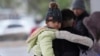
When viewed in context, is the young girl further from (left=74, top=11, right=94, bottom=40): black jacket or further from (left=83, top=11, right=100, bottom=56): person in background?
(left=74, top=11, right=94, bottom=40): black jacket

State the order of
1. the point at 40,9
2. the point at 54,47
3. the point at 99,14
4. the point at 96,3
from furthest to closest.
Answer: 1. the point at 40,9
2. the point at 96,3
3. the point at 99,14
4. the point at 54,47

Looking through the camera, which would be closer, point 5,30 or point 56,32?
point 56,32

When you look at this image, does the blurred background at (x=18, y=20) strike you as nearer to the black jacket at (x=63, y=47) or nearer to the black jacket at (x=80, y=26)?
the black jacket at (x=80, y=26)

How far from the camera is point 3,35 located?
11.5m

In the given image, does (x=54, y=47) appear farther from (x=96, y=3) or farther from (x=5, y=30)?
(x=5, y=30)

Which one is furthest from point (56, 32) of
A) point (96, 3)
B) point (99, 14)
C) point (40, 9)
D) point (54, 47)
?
point (40, 9)

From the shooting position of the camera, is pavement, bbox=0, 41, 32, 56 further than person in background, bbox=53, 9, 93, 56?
Yes

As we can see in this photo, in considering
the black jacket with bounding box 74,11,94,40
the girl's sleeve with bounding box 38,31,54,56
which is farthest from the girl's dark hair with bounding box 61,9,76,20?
the black jacket with bounding box 74,11,94,40

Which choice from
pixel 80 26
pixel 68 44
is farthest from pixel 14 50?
pixel 68 44

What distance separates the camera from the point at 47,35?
2.31 m

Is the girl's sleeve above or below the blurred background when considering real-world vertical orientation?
above

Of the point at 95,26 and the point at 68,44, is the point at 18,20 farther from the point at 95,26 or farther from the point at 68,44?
the point at 68,44

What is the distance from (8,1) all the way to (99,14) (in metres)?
8.92

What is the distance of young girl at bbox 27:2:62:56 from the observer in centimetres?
229
